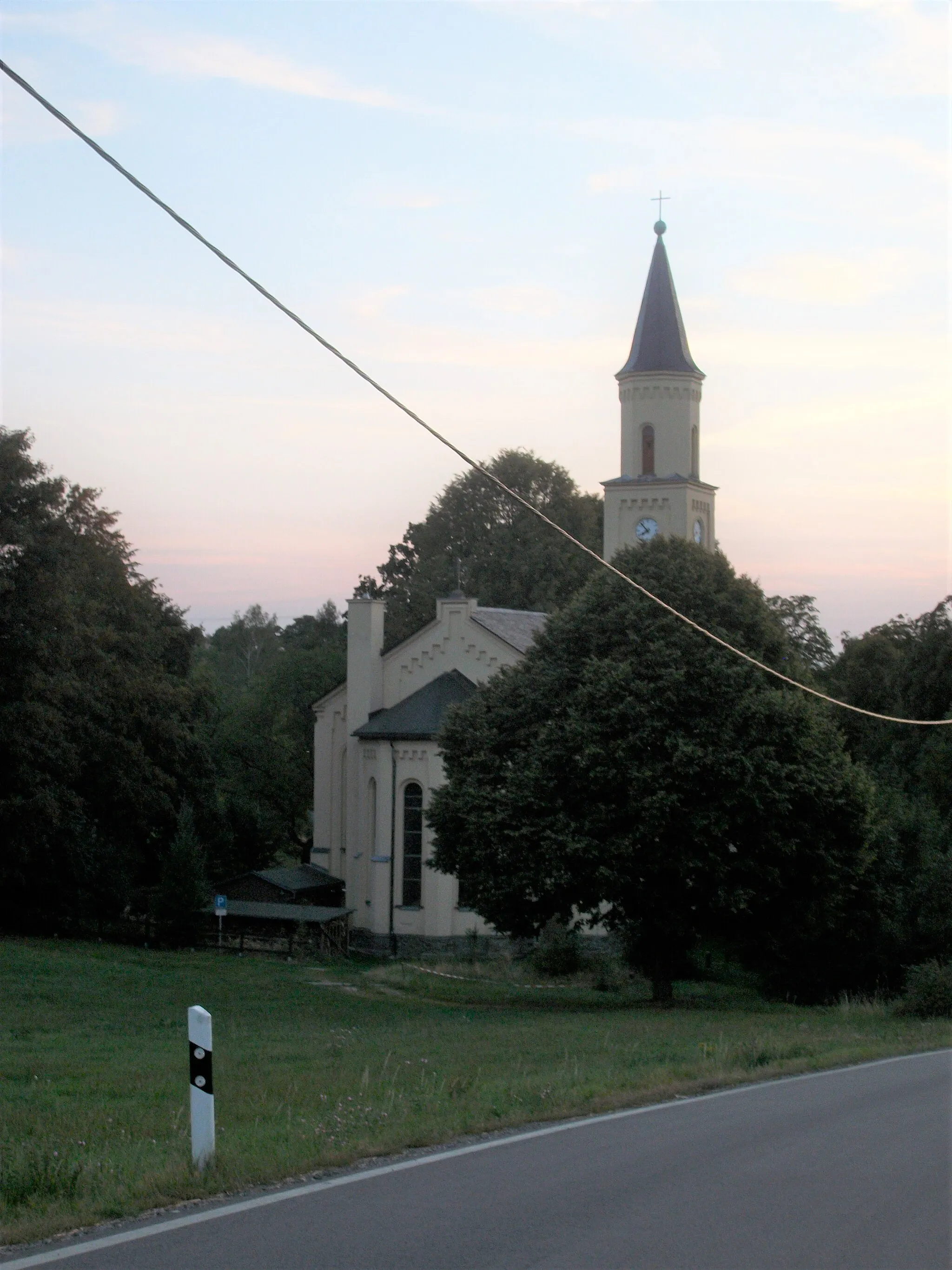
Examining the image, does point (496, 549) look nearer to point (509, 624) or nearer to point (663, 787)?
point (509, 624)

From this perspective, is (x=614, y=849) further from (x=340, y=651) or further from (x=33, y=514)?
(x=340, y=651)

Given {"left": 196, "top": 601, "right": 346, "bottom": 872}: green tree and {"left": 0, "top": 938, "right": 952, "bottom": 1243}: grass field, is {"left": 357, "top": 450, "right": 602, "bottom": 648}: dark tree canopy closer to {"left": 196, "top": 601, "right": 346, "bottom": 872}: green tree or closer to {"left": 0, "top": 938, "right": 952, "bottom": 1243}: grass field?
{"left": 196, "top": 601, "right": 346, "bottom": 872}: green tree

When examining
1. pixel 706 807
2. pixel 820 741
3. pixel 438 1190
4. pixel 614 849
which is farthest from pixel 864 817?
pixel 438 1190

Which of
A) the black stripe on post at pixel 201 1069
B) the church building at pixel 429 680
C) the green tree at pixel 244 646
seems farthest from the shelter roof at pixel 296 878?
the green tree at pixel 244 646

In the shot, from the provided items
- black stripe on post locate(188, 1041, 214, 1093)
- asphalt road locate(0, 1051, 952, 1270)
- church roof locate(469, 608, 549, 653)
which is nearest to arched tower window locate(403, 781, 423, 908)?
church roof locate(469, 608, 549, 653)

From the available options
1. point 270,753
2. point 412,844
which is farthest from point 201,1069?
point 270,753

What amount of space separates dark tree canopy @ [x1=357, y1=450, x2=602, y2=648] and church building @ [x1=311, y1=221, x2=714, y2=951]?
17700mm

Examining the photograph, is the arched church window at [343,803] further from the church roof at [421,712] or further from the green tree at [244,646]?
the green tree at [244,646]

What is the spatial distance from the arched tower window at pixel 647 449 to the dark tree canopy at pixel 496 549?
1750 cm

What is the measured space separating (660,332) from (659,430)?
344 cm

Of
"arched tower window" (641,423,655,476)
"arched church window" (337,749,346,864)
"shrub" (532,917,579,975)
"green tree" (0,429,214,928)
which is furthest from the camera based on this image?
"arched tower window" (641,423,655,476)

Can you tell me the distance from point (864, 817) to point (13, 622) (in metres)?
24.1

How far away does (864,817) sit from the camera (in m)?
27.0

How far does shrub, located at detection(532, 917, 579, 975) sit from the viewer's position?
36.4 metres
